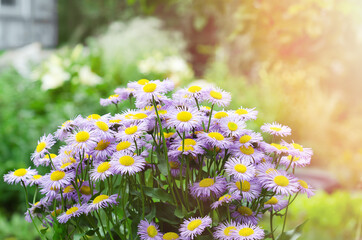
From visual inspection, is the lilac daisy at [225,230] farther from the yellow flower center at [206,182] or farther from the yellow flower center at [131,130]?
the yellow flower center at [131,130]

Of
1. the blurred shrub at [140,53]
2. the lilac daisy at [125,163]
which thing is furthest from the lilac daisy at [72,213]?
the blurred shrub at [140,53]

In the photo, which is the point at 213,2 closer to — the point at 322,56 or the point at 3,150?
the point at 322,56

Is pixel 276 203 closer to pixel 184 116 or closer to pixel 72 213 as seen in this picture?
pixel 184 116

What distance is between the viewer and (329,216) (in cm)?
268

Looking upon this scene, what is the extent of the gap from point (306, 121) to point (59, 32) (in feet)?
26.7

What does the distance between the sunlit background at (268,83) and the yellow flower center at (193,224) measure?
43cm

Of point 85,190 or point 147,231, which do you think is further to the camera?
point 85,190

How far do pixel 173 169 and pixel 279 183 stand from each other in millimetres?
203

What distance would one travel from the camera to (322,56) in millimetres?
3451

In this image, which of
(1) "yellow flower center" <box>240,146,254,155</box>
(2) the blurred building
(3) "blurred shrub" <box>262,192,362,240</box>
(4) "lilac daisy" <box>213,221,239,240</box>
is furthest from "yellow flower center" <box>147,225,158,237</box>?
(2) the blurred building

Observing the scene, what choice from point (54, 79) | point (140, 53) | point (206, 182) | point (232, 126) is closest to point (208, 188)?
point (206, 182)

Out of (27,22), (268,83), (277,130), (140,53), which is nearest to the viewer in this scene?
(277,130)

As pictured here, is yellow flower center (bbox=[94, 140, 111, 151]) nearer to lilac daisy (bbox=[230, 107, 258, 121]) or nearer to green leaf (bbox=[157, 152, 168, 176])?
green leaf (bbox=[157, 152, 168, 176])

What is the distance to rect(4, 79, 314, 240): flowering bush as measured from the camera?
73 cm
